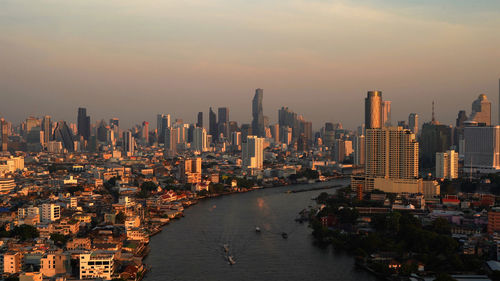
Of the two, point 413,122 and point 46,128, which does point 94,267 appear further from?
point 46,128

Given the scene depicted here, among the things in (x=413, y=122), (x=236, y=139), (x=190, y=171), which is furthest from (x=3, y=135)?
(x=413, y=122)

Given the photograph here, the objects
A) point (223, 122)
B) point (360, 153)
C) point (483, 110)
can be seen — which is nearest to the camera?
point (360, 153)

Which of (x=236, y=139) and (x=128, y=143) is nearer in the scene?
(x=128, y=143)

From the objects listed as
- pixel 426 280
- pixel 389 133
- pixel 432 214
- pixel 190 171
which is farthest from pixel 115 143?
pixel 426 280

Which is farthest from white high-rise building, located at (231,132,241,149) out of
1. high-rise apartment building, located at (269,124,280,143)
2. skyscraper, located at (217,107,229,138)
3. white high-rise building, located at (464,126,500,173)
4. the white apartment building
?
the white apartment building

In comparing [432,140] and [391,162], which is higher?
[432,140]

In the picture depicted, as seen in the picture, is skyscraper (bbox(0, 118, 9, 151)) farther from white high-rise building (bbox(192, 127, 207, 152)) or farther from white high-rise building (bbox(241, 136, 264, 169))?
white high-rise building (bbox(241, 136, 264, 169))
